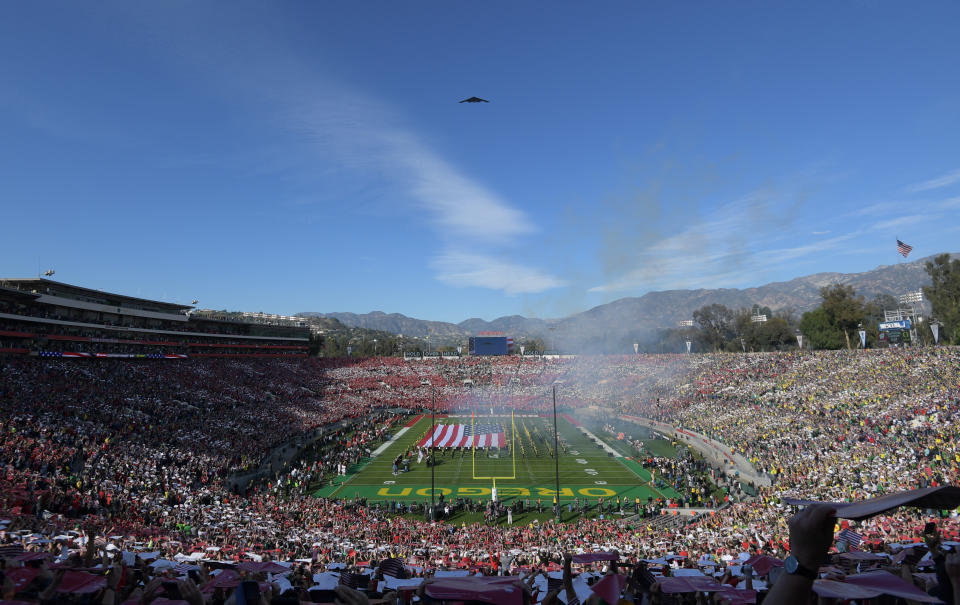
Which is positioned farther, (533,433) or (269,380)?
(269,380)

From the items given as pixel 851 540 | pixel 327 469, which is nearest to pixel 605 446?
pixel 327 469

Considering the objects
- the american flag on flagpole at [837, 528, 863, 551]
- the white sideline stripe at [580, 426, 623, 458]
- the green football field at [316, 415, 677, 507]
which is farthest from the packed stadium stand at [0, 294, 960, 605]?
the white sideline stripe at [580, 426, 623, 458]

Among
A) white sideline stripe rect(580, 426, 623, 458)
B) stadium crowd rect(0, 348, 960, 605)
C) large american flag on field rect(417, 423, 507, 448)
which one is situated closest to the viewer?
stadium crowd rect(0, 348, 960, 605)

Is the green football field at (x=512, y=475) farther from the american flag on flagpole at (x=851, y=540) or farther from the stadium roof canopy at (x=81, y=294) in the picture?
the stadium roof canopy at (x=81, y=294)

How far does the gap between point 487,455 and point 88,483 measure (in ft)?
73.9

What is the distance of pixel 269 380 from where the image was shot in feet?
170

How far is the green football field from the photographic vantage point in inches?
1057

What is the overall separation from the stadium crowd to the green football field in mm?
2130

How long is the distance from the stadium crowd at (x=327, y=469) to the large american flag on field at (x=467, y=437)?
5.01 m

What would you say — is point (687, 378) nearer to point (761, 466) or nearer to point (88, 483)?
point (761, 466)

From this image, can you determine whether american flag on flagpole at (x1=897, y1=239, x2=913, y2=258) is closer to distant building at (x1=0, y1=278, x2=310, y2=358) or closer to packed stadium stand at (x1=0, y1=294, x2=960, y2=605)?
packed stadium stand at (x1=0, y1=294, x2=960, y2=605)

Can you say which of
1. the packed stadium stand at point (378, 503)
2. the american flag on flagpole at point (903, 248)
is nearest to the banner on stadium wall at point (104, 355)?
the packed stadium stand at point (378, 503)

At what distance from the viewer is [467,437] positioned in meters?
38.4

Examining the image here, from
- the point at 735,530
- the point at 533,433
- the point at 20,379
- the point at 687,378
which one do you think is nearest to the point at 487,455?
the point at 533,433
